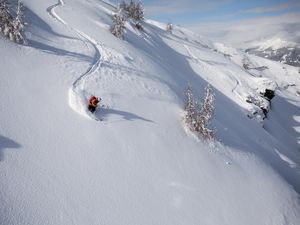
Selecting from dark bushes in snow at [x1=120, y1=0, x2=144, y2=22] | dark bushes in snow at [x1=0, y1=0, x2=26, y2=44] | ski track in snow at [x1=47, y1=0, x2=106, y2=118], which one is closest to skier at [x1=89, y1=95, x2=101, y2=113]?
ski track in snow at [x1=47, y1=0, x2=106, y2=118]

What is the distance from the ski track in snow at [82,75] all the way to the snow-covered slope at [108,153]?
0.05 m

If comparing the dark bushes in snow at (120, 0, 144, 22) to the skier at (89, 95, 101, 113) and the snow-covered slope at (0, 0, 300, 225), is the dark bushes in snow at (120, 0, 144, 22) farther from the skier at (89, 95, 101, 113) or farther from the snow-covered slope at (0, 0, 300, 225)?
the skier at (89, 95, 101, 113)

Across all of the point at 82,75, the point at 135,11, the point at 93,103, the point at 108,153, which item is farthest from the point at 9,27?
the point at 135,11

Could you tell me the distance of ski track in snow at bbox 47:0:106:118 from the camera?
1027 cm

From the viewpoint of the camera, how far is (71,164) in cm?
799

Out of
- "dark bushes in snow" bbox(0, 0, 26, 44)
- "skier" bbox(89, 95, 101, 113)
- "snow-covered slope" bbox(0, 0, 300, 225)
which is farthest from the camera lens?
"dark bushes in snow" bbox(0, 0, 26, 44)

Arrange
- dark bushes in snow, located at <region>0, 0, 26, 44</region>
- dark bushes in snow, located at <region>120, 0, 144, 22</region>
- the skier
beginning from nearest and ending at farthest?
1. the skier
2. dark bushes in snow, located at <region>0, 0, 26, 44</region>
3. dark bushes in snow, located at <region>120, 0, 144, 22</region>

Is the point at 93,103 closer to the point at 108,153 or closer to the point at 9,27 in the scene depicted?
the point at 108,153

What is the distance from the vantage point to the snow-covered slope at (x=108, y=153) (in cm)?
718

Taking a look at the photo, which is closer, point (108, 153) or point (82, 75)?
point (108, 153)

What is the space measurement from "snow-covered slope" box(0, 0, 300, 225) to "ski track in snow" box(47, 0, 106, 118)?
5 centimetres

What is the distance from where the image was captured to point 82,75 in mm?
12508

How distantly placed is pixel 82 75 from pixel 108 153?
5517 mm

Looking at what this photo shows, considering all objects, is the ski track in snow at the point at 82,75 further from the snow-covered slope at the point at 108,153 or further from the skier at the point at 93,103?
the skier at the point at 93,103
